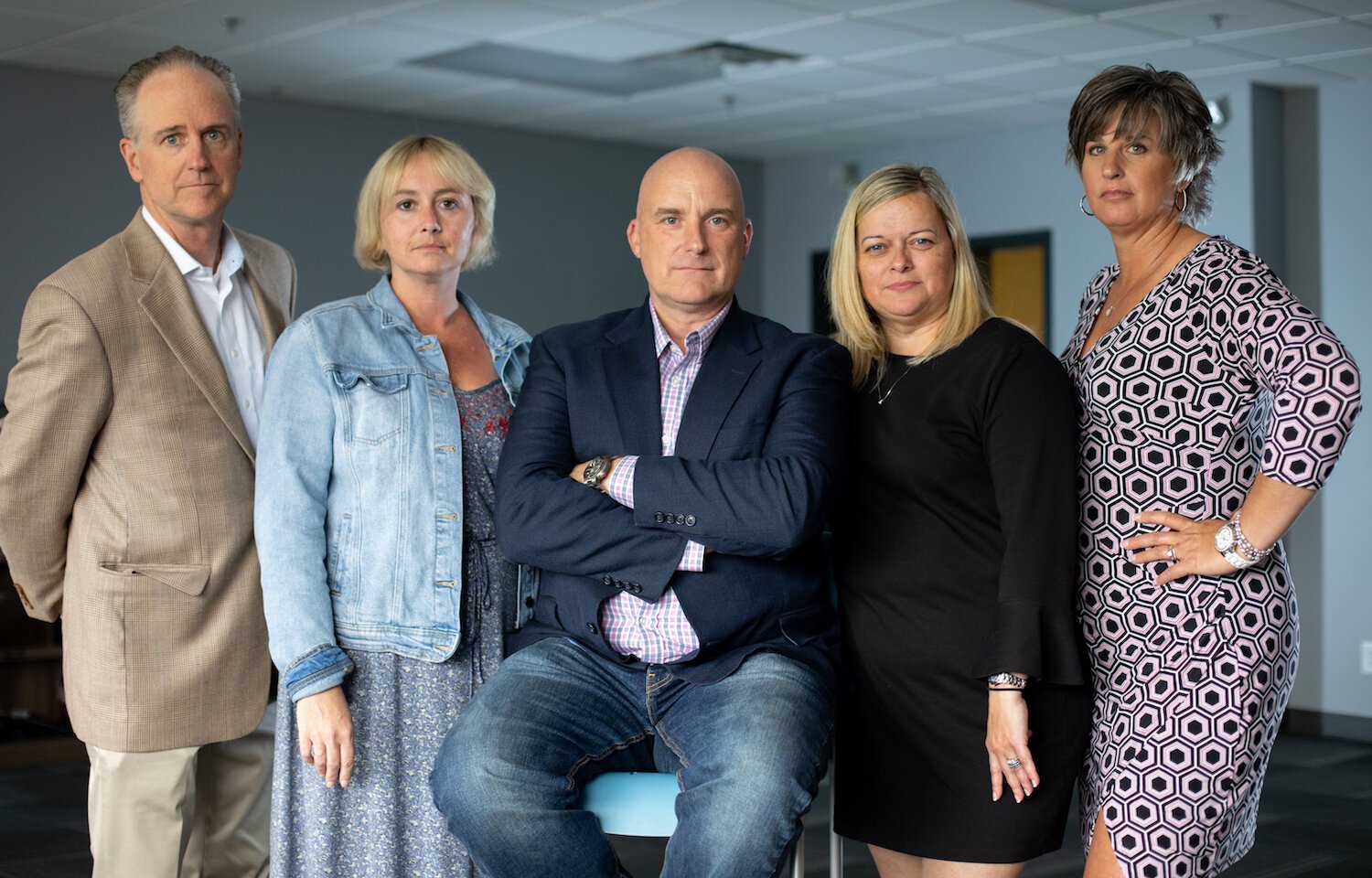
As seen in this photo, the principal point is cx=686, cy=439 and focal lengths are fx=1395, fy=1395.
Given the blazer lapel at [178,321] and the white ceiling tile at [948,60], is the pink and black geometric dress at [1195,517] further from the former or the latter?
the white ceiling tile at [948,60]

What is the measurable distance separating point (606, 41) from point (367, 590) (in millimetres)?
4970

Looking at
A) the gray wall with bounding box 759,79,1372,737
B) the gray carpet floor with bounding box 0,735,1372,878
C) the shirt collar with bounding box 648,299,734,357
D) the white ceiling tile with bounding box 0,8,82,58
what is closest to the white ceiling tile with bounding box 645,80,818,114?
the gray wall with bounding box 759,79,1372,737

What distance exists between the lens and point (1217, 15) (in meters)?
6.32

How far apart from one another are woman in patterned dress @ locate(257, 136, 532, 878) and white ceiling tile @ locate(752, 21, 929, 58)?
4552 millimetres

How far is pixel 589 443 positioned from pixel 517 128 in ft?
24.7

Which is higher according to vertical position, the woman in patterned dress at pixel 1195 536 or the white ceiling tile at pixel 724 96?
the white ceiling tile at pixel 724 96

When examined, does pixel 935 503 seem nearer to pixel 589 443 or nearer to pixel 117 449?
pixel 589 443

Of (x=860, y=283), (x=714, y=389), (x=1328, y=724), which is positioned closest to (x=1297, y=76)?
(x=1328, y=724)

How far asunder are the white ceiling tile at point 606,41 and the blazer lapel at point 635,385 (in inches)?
173

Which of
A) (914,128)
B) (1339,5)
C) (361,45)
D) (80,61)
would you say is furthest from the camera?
(914,128)

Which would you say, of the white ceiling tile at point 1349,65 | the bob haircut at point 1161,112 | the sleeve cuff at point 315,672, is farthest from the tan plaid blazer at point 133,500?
the white ceiling tile at point 1349,65

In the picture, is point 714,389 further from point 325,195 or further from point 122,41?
point 325,195

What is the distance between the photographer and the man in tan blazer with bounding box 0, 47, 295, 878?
2.62m

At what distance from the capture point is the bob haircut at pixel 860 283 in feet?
8.42
